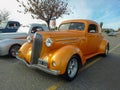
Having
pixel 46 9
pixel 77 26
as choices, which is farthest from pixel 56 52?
pixel 46 9

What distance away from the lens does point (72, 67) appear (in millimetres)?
4391

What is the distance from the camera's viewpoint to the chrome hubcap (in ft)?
13.9

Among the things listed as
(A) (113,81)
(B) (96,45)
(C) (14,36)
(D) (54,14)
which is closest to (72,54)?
(A) (113,81)

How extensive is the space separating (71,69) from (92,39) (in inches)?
84.8

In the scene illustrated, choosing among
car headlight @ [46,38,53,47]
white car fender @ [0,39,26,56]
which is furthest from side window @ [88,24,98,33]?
white car fender @ [0,39,26,56]

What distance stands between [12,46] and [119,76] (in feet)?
15.0

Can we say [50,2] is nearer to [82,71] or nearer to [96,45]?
[96,45]

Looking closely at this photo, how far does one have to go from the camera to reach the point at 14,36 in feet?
24.6

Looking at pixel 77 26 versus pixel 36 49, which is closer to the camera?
pixel 36 49

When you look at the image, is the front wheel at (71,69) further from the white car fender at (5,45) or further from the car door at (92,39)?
the white car fender at (5,45)

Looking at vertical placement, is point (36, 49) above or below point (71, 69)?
above

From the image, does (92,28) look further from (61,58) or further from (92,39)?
(61,58)

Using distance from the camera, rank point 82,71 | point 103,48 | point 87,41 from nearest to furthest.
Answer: point 82,71 < point 87,41 < point 103,48

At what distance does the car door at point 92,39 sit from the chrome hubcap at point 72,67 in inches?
56.0
